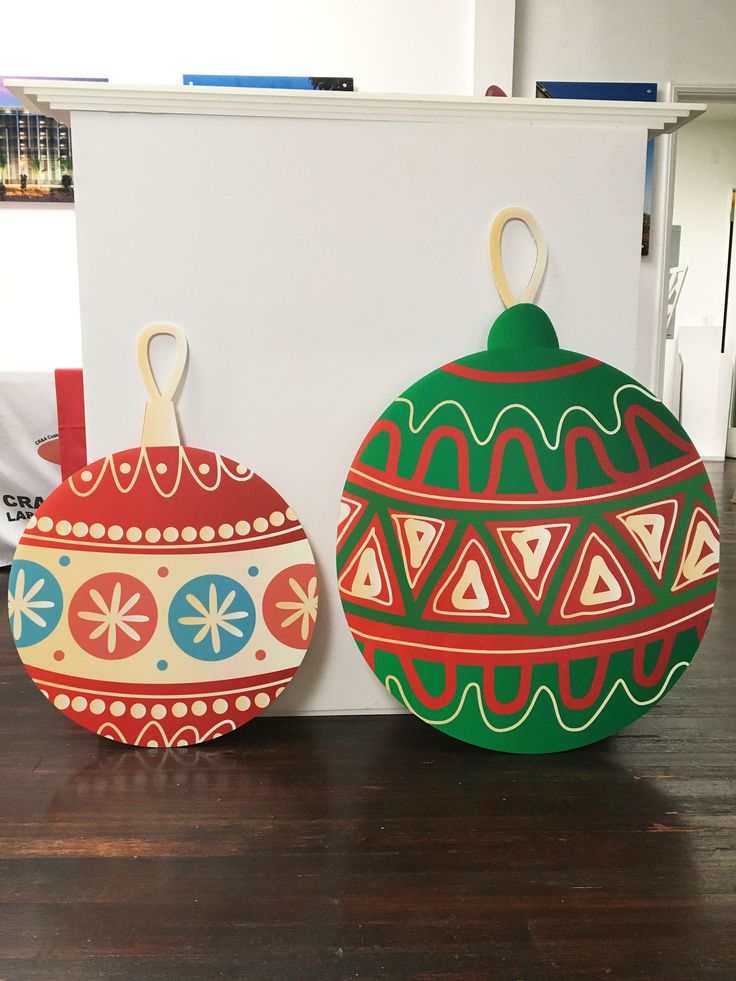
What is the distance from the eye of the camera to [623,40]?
172 inches

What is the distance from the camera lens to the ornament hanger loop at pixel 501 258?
1458 mm

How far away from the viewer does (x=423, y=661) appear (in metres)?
1.39

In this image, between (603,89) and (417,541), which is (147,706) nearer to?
(417,541)

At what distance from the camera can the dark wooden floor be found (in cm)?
95

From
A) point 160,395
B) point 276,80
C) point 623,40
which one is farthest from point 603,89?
point 160,395

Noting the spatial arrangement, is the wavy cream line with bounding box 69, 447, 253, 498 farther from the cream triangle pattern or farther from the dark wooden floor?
the dark wooden floor

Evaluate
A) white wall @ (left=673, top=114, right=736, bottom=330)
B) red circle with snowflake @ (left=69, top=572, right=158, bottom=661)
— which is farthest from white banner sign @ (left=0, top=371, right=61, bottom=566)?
white wall @ (left=673, top=114, right=736, bottom=330)

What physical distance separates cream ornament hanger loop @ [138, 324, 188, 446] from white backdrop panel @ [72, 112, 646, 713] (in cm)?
2

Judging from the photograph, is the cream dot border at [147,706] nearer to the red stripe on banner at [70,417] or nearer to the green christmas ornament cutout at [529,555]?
the green christmas ornament cutout at [529,555]

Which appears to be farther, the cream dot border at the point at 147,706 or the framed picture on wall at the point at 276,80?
the framed picture on wall at the point at 276,80

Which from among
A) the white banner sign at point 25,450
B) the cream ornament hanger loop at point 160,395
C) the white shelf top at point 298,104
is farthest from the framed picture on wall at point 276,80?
the cream ornament hanger loop at point 160,395

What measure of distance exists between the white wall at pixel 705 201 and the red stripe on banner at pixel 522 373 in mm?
6757

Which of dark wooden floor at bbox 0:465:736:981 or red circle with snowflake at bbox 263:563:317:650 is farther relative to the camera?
red circle with snowflake at bbox 263:563:317:650

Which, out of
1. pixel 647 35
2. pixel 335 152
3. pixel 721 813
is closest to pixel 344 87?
pixel 647 35
